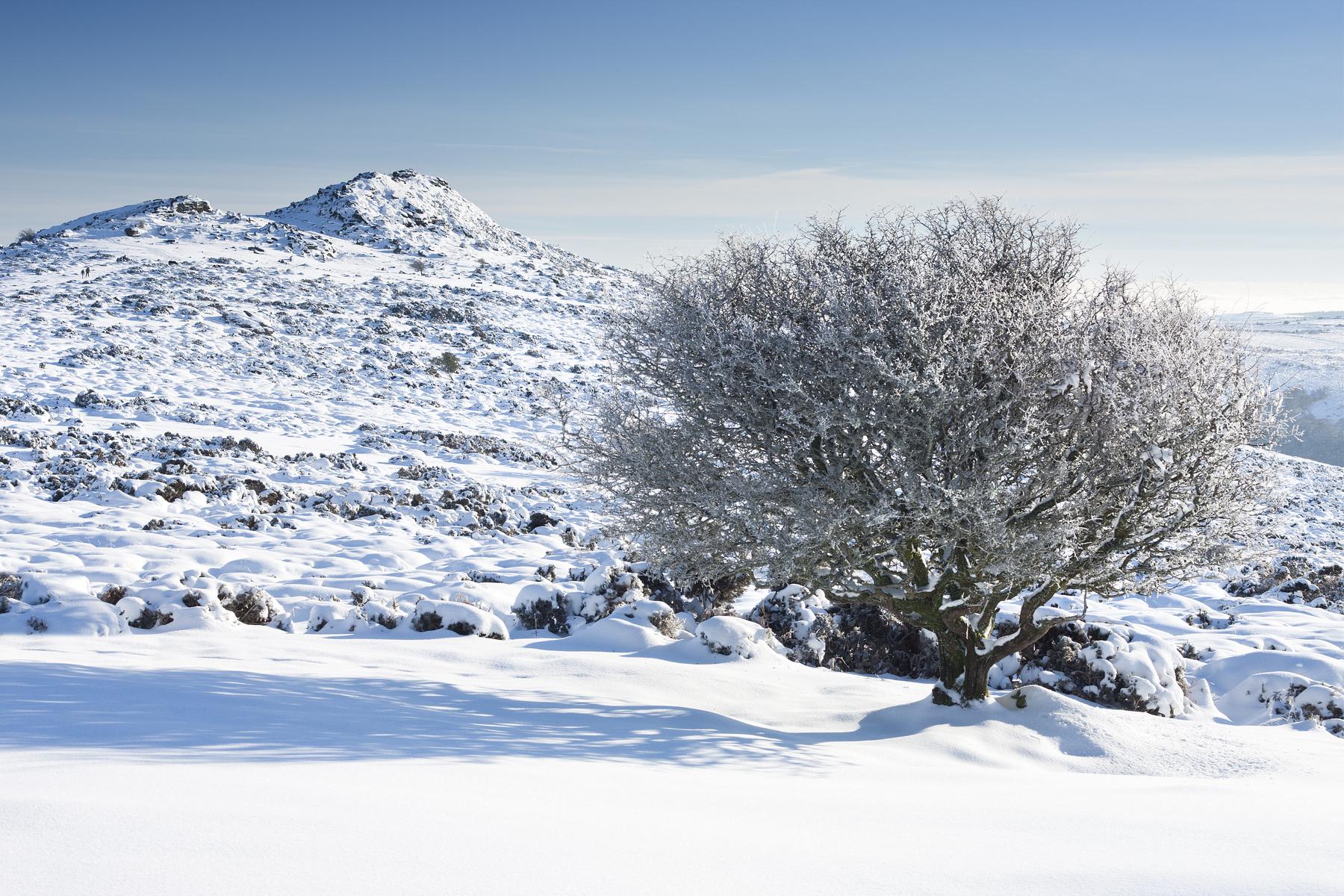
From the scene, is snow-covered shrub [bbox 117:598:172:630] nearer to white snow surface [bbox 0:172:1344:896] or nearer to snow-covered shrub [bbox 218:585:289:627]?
white snow surface [bbox 0:172:1344:896]

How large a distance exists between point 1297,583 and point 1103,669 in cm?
862

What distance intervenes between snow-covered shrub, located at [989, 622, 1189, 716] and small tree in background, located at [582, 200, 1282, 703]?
2665 mm

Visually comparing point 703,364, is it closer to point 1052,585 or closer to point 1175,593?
point 1052,585

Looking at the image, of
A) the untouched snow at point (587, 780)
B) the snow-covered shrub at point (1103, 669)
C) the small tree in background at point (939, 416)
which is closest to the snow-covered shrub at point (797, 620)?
the untouched snow at point (587, 780)

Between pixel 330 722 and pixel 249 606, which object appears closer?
pixel 330 722

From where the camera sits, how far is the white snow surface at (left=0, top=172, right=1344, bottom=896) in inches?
128

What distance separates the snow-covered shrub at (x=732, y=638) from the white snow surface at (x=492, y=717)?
33 mm

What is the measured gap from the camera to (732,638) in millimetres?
9883

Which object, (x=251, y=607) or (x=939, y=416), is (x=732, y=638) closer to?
(x=939, y=416)

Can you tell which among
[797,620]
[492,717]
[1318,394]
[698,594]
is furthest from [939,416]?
[1318,394]

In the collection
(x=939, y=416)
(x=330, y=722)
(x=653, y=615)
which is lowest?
(x=653, y=615)

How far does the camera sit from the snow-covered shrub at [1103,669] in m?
9.77

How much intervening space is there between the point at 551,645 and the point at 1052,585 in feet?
16.6

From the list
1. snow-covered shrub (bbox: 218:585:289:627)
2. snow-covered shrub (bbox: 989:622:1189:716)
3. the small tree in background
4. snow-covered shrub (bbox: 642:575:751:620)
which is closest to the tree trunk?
the small tree in background
